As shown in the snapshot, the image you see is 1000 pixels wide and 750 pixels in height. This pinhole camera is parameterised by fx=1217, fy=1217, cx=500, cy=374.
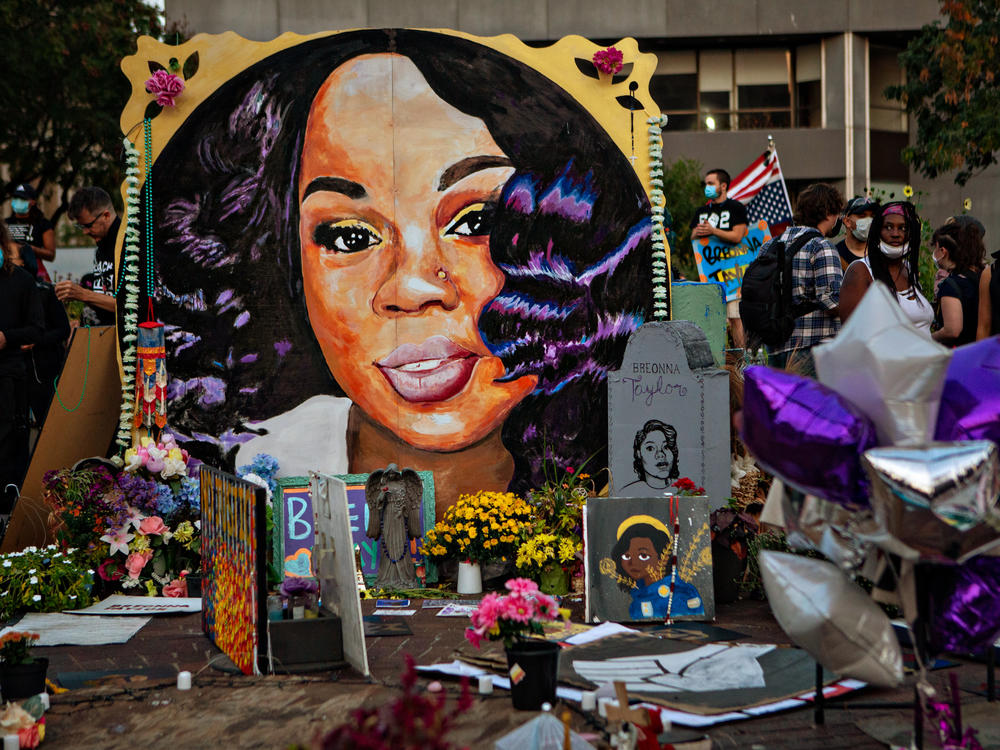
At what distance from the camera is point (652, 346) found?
27.6ft

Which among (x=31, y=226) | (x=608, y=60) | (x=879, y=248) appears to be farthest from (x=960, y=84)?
(x=31, y=226)

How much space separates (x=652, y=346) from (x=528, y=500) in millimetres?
1366

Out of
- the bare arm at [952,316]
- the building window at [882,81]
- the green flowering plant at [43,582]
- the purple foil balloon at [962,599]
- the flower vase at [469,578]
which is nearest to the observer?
the purple foil balloon at [962,599]

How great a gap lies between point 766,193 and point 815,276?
5.99 m

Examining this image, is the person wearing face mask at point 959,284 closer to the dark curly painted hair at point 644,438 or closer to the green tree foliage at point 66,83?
the dark curly painted hair at point 644,438

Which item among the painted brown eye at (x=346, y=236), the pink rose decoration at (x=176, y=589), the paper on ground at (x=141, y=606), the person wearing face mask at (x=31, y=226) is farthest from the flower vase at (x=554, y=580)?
the person wearing face mask at (x=31, y=226)

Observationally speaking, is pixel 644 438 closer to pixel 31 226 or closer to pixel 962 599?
pixel 962 599

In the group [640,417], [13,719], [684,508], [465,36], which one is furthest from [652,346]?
[13,719]

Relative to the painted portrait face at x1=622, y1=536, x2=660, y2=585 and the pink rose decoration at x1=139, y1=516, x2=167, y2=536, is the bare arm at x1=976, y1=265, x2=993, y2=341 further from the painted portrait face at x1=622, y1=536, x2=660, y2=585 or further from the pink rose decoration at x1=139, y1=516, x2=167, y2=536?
the pink rose decoration at x1=139, y1=516, x2=167, y2=536


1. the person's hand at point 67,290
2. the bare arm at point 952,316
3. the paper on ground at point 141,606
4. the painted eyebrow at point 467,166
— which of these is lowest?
the paper on ground at point 141,606

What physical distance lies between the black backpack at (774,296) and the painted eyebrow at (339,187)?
2.88m

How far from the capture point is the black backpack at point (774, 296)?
775 cm

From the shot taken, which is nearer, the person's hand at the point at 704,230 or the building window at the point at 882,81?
the person's hand at the point at 704,230

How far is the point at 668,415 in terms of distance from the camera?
8258mm
